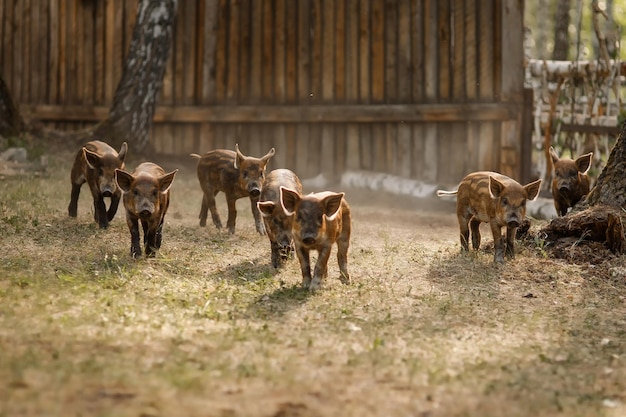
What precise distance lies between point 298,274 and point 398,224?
12.6 ft

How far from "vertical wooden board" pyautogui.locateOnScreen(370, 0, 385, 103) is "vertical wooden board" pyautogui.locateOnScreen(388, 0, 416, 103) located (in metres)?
0.27

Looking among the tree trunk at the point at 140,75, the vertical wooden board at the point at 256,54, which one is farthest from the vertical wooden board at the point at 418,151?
the tree trunk at the point at 140,75

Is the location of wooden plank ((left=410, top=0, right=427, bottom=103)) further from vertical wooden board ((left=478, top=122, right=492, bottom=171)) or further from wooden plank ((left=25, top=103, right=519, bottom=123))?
vertical wooden board ((left=478, top=122, right=492, bottom=171))

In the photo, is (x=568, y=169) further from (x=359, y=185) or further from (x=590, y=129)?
(x=359, y=185)

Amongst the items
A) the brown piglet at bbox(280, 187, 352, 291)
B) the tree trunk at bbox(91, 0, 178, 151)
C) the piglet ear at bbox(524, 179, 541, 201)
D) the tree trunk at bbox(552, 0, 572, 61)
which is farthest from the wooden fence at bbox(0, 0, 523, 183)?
the tree trunk at bbox(552, 0, 572, 61)

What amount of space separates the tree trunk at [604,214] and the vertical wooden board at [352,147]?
634cm

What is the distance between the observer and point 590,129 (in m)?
13.8

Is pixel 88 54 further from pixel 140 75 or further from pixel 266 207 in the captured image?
pixel 266 207

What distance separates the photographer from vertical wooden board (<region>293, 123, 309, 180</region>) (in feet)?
53.9

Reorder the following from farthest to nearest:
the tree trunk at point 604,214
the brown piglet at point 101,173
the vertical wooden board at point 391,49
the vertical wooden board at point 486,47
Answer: the vertical wooden board at point 391,49
the vertical wooden board at point 486,47
the brown piglet at point 101,173
the tree trunk at point 604,214

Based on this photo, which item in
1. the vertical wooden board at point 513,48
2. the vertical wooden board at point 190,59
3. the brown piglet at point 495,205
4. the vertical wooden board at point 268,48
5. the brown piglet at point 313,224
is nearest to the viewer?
the brown piglet at point 313,224

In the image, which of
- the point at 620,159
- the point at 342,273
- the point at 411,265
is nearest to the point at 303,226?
the point at 342,273

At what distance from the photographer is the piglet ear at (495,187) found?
29.3ft

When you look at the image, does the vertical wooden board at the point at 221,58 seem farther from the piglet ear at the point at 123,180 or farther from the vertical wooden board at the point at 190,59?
the piglet ear at the point at 123,180
